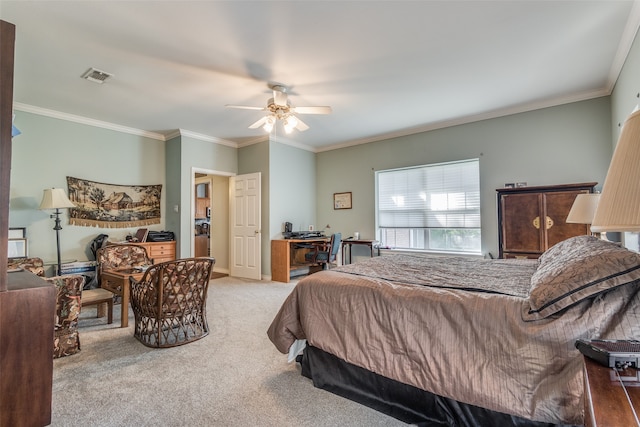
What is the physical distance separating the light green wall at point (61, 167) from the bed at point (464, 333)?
411 centimetres

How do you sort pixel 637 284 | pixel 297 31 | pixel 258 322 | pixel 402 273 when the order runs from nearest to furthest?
pixel 637 284
pixel 402 273
pixel 297 31
pixel 258 322

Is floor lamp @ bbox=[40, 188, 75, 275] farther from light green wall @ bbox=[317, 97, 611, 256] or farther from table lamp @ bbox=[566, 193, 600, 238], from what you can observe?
table lamp @ bbox=[566, 193, 600, 238]

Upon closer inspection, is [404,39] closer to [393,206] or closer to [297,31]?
[297,31]

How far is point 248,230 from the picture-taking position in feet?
19.1

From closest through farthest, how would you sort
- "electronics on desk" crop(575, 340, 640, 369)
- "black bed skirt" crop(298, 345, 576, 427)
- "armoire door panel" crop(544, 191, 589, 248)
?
"electronics on desk" crop(575, 340, 640, 369)
"black bed skirt" crop(298, 345, 576, 427)
"armoire door panel" crop(544, 191, 589, 248)

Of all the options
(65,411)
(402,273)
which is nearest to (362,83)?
(402,273)

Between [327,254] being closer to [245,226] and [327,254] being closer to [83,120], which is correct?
[245,226]

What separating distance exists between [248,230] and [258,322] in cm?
274

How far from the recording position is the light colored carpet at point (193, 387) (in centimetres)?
170

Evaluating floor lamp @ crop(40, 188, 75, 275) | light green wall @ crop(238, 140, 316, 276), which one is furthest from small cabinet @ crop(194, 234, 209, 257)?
floor lamp @ crop(40, 188, 75, 275)

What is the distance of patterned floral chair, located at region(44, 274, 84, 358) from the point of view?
2.46 metres

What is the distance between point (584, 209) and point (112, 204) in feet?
20.2

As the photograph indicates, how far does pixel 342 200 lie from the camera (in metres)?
6.21

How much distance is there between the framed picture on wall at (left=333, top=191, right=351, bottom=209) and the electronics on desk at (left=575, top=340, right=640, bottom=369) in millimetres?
5135
